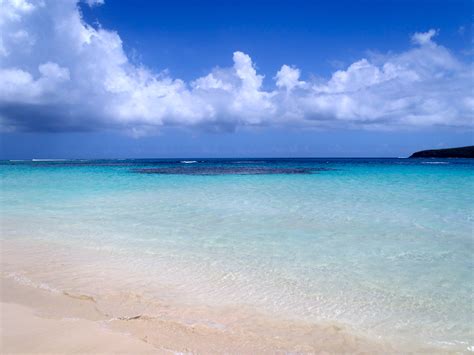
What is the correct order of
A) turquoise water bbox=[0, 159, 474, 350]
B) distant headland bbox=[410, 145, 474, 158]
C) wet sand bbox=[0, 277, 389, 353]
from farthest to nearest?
distant headland bbox=[410, 145, 474, 158] → turquoise water bbox=[0, 159, 474, 350] → wet sand bbox=[0, 277, 389, 353]

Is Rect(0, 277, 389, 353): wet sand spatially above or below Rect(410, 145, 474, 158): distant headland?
below

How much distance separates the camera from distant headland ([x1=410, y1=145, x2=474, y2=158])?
4002 inches

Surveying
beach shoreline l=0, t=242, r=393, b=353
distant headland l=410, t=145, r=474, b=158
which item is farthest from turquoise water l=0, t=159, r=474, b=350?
distant headland l=410, t=145, r=474, b=158

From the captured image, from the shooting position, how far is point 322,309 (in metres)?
4.12

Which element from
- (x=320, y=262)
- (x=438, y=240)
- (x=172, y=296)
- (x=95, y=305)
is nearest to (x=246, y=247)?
(x=320, y=262)

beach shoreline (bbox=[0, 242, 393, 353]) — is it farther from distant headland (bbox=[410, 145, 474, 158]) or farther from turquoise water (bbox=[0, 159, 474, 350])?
distant headland (bbox=[410, 145, 474, 158])

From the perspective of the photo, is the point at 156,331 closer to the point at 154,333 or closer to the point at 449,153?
the point at 154,333

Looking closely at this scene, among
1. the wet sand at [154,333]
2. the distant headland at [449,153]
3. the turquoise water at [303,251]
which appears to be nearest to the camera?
the wet sand at [154,333]

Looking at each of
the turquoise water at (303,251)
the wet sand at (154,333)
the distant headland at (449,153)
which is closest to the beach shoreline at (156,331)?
the wet sand at (154,333)

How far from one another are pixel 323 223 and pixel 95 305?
6.15 metres

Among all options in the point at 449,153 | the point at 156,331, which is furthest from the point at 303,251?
the point at 449,153

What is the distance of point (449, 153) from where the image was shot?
4237 inches

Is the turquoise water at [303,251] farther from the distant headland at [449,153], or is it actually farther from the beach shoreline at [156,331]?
the distant headland at [449,153]

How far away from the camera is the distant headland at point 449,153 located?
333 ft
